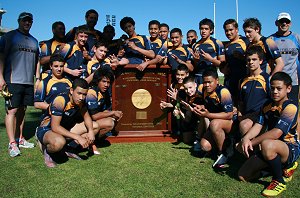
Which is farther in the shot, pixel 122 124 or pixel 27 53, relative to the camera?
pixel 122 124

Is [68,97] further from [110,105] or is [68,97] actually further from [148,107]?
[148,107]

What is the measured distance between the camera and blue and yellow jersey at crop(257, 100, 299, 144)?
3961mm

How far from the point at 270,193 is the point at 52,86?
389 centimetres

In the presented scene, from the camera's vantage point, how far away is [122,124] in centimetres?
652

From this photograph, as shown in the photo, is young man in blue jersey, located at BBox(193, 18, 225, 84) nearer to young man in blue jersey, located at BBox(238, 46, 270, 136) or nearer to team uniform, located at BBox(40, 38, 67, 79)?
young man in blue jersey, located at BBox(238, 46, 270, 136)

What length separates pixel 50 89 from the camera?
5477mm

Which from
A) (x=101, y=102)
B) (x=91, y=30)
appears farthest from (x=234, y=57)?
(x=91, y=30)

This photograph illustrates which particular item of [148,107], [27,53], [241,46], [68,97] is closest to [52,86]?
[68,97]

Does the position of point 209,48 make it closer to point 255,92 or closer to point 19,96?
point 255,92

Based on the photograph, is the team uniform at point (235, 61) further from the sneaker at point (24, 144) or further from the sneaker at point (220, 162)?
the sneaker at point (24, 144)

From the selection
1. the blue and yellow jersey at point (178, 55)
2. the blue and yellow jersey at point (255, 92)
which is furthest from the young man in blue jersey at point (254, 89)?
the blue and yellow jersey at point (178, 55)

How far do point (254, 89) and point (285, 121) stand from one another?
106cm

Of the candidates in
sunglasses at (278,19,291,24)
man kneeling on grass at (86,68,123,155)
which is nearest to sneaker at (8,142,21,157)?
man kneeling on grass at (86,68,123,155)

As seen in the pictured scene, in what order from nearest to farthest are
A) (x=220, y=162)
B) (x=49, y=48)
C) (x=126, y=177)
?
(x=126, y=177)
(x=220, y=162)
(x=49, y=48)
